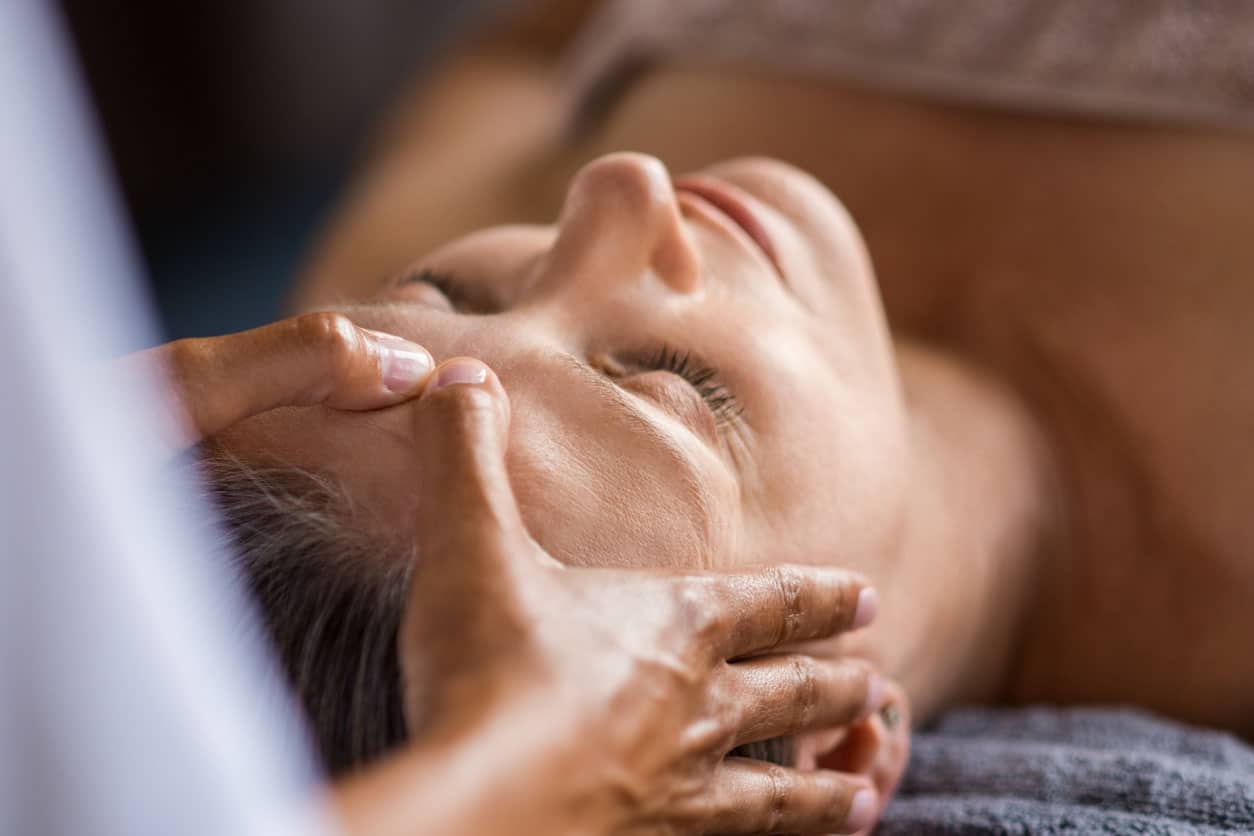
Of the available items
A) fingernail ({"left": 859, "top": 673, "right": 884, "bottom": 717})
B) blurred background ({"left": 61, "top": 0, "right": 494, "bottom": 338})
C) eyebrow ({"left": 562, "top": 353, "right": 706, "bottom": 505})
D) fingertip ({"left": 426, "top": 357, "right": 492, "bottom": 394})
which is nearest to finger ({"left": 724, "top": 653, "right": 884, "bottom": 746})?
fingernail ({"left": 859, "top": 673, "right": 884, "bottom": 717})

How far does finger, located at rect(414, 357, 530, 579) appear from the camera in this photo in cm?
60

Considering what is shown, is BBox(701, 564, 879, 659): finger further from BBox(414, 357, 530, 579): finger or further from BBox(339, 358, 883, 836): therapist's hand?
BBox(414, 357, 530, 579): finger

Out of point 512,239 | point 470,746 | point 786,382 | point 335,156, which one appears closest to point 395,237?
point 512,239

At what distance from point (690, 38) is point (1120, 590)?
83 centimetres

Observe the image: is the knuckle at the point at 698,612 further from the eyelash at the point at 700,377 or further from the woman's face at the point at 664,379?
the eyelash at the point at 700,377

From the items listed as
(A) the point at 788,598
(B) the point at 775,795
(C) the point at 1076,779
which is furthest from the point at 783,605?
(C) the point at 1076,779

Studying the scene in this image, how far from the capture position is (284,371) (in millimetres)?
698

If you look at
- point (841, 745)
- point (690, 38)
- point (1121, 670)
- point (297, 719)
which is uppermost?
point (690, 38)

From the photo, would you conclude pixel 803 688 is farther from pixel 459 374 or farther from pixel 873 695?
pixel 459 374

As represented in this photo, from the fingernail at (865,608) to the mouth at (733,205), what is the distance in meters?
0.28

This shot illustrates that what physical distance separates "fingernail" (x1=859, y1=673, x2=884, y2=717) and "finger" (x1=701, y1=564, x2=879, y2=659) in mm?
47

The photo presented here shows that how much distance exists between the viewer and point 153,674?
2.03 ft

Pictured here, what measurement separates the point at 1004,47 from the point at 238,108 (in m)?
1.77

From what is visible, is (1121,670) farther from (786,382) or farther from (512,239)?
(512,239)
